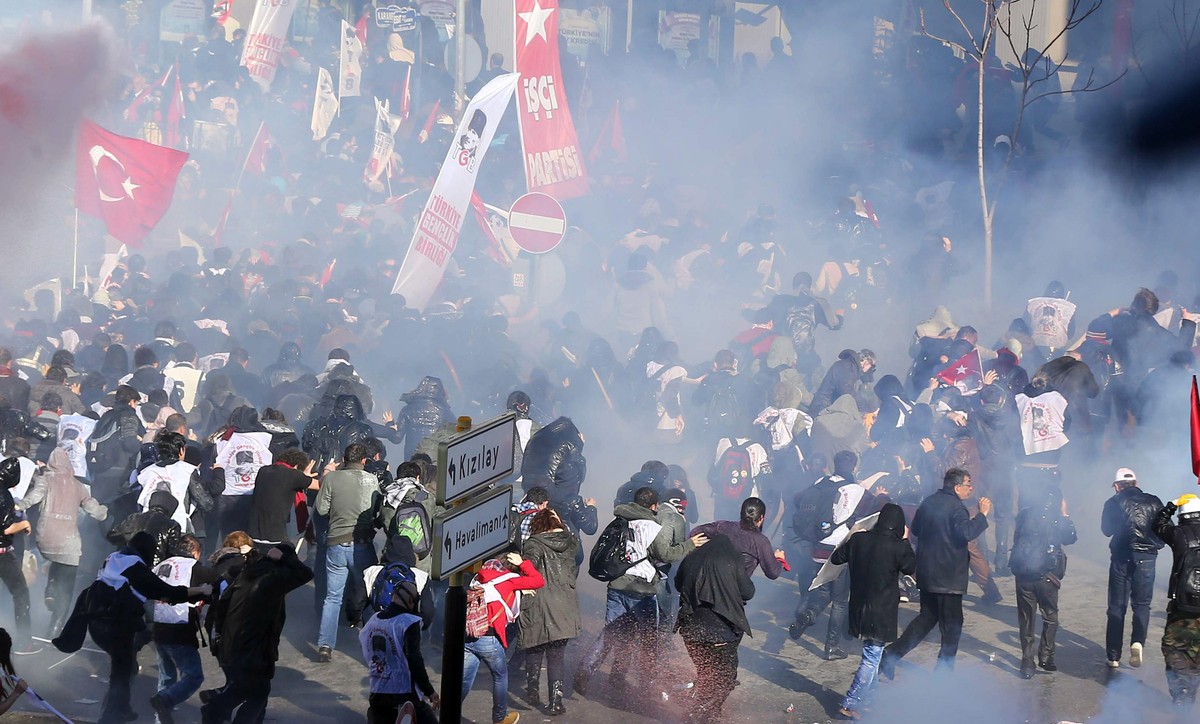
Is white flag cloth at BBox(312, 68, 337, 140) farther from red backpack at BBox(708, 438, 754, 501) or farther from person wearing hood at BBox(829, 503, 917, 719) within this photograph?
person wearing hood at BBox(829, 503, 917, 719)

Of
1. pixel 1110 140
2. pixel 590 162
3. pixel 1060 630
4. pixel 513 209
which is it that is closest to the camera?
pixel 1060 630

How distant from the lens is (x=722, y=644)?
19.1ft

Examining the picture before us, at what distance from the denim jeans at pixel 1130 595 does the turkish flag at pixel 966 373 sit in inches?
104

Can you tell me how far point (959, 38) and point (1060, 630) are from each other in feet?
47.1

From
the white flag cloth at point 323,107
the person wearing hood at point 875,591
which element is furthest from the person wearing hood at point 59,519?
the white flag cloth at point 323,107

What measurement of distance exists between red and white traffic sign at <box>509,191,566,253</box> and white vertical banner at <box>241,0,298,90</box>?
822 cm

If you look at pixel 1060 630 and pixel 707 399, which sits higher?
pixel 707 399

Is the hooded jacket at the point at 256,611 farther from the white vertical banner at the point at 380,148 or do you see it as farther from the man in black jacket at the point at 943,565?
the white vertical banner at the point at 380,148

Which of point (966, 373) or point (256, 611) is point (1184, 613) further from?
point (256, 611)

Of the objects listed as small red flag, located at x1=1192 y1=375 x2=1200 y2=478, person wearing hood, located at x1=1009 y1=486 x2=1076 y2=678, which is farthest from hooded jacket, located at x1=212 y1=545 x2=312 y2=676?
small red flag, located at x1=1192 y1=375 x2=1200 y2=478

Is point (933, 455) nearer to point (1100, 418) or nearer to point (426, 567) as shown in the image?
point (1100, 418)

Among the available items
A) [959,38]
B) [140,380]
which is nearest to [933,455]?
[140,380]

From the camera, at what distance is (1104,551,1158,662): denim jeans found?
6625 millimetres

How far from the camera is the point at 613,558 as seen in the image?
6129 mm
